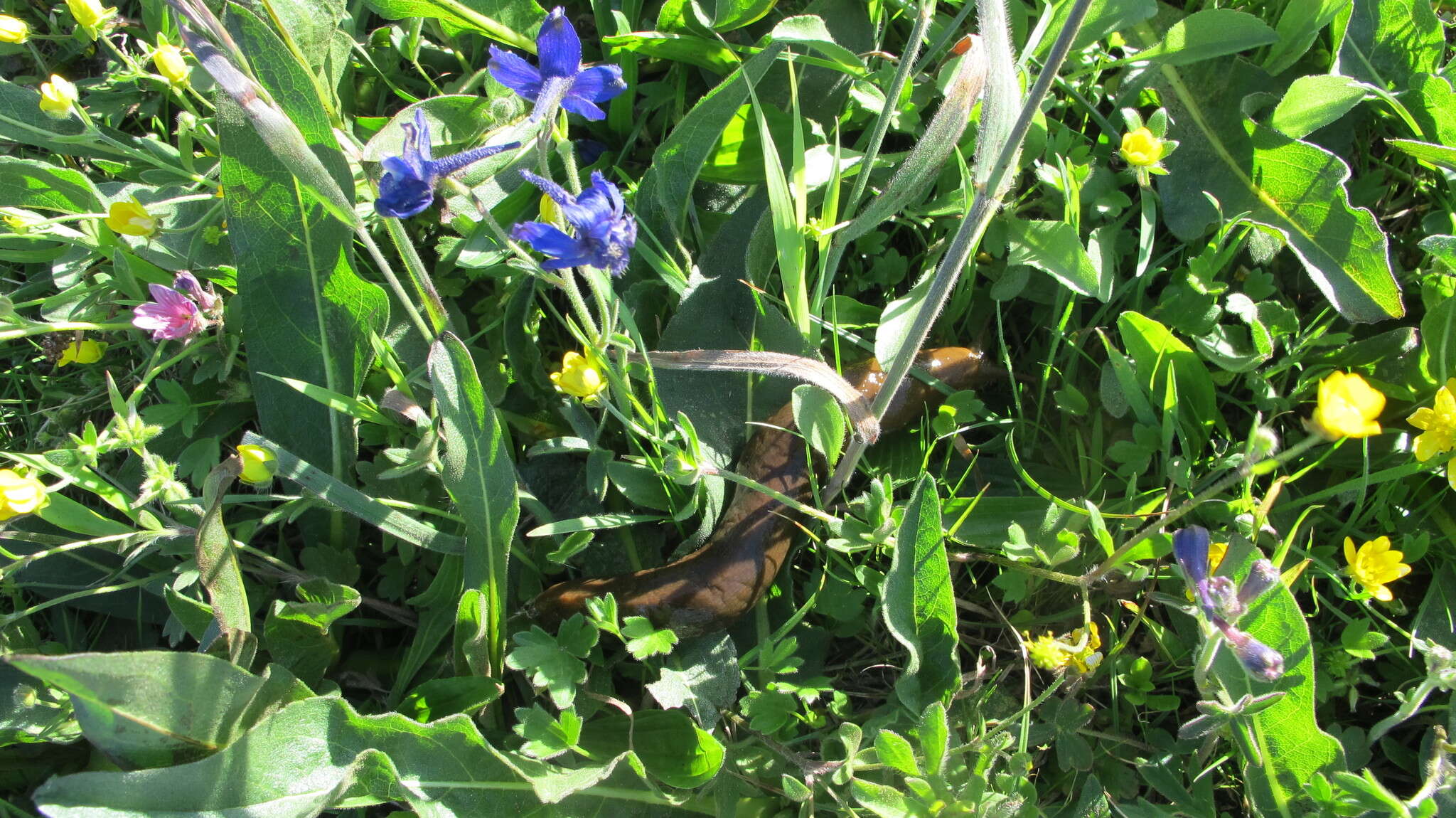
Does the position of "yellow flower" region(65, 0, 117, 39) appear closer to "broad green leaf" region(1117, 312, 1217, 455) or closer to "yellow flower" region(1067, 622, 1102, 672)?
"broad green leaf" region(1117, 312, 1217, 455)

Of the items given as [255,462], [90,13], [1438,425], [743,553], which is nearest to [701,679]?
[743,553]

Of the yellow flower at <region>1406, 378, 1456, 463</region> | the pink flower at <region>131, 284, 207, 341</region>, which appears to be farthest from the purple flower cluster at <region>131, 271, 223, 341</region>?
the yellow flower at <region>1406, 378, 1456, 463</region>

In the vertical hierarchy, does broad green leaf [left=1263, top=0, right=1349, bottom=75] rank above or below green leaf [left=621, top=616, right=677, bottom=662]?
above

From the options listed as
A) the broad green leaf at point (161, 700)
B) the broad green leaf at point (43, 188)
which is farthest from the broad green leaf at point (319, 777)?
the broad green leaf at point (43, 188)

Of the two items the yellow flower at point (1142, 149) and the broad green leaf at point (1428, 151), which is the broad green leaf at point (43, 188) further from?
the broad green leaf at point (1428, 151)

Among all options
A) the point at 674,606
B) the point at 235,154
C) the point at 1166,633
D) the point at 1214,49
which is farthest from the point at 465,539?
the point at 1214,49

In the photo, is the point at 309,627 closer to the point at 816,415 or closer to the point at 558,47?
the point at 816,415

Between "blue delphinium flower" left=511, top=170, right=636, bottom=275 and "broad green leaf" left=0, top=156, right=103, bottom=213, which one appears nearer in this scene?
"blue delphinium flower" left=511, top=170, right=636, bottom=275
